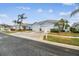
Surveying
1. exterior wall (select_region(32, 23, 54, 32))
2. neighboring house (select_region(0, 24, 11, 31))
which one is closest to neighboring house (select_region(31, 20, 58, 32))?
exterior wall (select_region(32, 23, 54, 32))

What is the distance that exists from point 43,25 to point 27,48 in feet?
1.49

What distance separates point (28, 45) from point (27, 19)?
0.42 meters

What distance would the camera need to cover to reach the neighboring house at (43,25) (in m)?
3.85

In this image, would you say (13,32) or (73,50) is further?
(13,32)

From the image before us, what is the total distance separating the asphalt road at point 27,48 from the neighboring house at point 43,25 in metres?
0.22

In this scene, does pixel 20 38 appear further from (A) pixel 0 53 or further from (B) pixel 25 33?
(A) pixel 0 53

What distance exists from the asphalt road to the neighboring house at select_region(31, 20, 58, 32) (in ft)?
0.72

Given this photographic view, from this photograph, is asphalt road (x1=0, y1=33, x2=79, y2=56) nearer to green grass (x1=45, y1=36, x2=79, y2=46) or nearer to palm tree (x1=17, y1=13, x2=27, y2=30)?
green grass (x1=45, y1=36, x2=79, y2=46)

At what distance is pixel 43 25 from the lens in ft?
12.8

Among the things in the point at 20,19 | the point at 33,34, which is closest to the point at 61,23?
the point at 33,34

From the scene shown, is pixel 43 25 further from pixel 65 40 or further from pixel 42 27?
pixel 65 40

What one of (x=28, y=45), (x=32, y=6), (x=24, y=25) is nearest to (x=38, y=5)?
(x=32, y=6)

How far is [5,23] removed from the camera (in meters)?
3.90

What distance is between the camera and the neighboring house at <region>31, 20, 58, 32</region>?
385 centimetres
